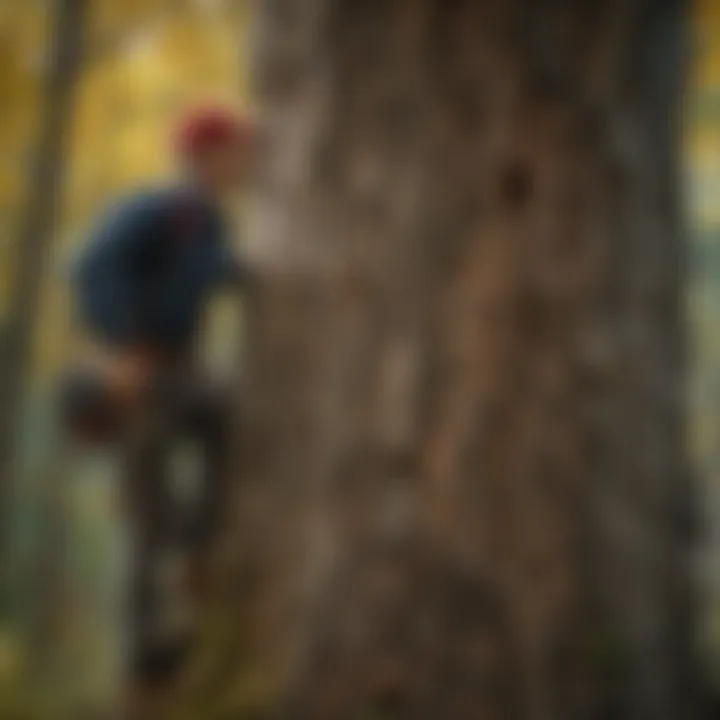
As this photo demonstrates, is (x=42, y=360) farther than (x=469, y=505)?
Yes

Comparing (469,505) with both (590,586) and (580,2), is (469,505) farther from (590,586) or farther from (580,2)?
(580,2)

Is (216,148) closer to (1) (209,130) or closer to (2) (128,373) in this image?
(1) (209,130)

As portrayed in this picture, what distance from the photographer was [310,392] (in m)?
1.25

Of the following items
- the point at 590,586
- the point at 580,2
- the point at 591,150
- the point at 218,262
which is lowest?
the point at 590,586

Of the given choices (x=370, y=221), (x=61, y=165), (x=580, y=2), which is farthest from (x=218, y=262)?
(x=580, y=2)

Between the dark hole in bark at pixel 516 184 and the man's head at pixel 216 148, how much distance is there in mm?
231

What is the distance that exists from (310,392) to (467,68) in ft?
1.02

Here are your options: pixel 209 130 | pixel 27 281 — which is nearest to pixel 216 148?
pixel 209 130

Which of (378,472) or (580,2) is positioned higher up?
(580,2)

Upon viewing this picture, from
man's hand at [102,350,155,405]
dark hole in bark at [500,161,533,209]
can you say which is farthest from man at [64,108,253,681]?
dark hole in bark at [500,161,533,209]

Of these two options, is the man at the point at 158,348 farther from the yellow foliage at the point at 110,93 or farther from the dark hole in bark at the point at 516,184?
the dark hole in bark at the point at 516,184

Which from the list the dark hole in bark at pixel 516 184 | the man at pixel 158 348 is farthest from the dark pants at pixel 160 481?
the dark hole in bark at pixel 516 184

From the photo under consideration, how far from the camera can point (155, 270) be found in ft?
4.13

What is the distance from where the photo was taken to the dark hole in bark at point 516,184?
1232mm
